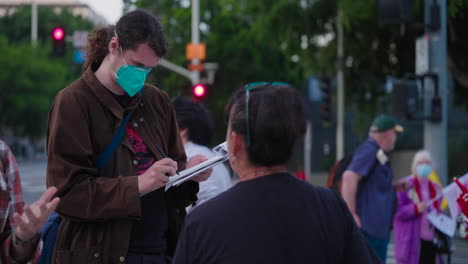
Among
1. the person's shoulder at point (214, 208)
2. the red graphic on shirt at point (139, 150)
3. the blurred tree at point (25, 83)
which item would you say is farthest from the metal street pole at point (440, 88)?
the blurred tree at point (25, 83)

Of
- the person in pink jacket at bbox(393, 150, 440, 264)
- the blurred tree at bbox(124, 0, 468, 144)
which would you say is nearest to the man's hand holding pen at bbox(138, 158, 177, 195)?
the person in pink jacket at bbox(393, 150, 440, 264)

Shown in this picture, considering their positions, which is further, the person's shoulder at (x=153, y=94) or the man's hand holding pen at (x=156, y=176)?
the person's shoulder at (x=153, y=94)

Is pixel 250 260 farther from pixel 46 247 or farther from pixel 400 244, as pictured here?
pixel 400 244

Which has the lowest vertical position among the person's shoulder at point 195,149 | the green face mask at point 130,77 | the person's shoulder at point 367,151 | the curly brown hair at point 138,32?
the person's shoulder at point 367,151

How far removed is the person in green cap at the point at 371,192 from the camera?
6492mm

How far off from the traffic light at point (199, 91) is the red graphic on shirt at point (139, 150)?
13.1m

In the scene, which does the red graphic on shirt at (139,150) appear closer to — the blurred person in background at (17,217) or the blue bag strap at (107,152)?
the blue bag strap at (107,152)

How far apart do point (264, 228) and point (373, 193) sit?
4.81 m

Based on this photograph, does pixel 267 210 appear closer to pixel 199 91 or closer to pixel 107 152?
pixel 107 152

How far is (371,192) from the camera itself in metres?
6.62

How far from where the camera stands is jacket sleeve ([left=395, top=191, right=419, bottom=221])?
7.24 metres

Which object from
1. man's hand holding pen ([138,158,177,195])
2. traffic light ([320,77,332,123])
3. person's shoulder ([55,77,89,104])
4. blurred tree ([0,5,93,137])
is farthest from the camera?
blurred tree ([0,5,93,137])

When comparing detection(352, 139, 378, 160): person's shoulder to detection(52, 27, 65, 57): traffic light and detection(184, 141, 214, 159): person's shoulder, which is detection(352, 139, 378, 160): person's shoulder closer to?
detection(184, 141, 214, 159): person's shoulder

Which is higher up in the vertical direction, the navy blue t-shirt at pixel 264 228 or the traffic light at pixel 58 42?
the traffic light at pixel 58 42
